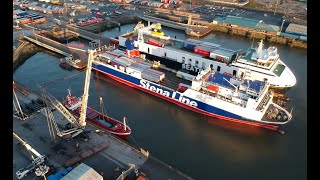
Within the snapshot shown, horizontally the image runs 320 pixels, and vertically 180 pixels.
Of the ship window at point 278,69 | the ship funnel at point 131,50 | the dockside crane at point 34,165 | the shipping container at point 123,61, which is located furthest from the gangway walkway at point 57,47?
the ship window at point 278,69

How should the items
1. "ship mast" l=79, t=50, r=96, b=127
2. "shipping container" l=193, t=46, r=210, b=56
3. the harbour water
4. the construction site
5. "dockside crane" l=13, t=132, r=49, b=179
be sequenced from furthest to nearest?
"shipping container" l=193, t=46, r=210, b=56
"ship mast" l=79, t=50, r=96, b=127
the harbour water
the construction site
"dockside crane" l=13, t=132, r=49, b=179

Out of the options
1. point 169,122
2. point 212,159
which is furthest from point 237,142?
point 169,122

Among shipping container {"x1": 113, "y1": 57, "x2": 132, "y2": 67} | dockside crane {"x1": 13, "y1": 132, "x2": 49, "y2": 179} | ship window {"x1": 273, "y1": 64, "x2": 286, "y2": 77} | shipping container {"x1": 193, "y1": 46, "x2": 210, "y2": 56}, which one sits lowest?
dockside crane {"x1": 13, "y1": 132, "x2": 49, "y2": 179}

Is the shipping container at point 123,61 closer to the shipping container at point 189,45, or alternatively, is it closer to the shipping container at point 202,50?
the shipping container at point 189,45

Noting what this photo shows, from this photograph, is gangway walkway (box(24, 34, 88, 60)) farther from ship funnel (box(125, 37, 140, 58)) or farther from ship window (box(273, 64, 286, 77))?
ship window (box(273, 64, 286, 77))

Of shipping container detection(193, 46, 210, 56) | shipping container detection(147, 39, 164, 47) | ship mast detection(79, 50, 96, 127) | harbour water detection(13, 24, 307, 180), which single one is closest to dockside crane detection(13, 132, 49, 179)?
ship mast detection(79, 50, 96, 127)

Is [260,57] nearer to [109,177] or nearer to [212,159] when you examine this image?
[212,159]

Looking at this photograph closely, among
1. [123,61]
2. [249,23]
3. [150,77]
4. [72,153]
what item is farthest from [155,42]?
[249,23]
